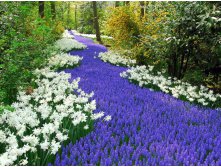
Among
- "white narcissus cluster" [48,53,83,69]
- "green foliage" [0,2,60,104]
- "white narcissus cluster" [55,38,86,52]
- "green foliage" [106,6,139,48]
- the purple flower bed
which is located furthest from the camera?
"white narcissus cluster" [55,38,86,52]

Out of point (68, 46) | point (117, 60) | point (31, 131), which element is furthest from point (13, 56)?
point (68, 46)

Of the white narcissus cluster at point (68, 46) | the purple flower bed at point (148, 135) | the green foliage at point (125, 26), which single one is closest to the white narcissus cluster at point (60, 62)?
the green foliage at point (125, 26)

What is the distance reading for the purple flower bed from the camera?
3798mm

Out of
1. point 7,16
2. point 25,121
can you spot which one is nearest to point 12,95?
point 7,16

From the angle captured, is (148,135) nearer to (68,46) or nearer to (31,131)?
(31,131)

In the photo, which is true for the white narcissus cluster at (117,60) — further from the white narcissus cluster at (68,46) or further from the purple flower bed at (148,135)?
the purple flower bed at (148,135)

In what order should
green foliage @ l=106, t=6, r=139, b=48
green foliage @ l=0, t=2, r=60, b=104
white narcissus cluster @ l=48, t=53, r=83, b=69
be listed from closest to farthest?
green foliage @ l=0, t=2, r=60, b=104
white narcissus cluster @ l=48, t=53, r=83, b=69
green foliage @ l=106, t=6, r=139, b=48

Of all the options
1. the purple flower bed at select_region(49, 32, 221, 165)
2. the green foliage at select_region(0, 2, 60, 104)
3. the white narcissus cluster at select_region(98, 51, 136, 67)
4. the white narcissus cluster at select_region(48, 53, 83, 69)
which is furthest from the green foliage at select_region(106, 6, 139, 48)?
the purple flower bed at select_region(49, 32, 221, 165)

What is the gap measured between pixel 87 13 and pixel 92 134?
185 feet

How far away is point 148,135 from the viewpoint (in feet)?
15.2

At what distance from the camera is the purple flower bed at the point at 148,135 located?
380 cm

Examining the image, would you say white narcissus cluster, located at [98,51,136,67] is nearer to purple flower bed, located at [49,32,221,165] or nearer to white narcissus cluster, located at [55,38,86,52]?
white narcissus cluster, located at [55,38,86,52]

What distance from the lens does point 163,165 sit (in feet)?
12.0

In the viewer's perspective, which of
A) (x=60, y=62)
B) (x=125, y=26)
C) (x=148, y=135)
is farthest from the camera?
(x=125, y=26)
